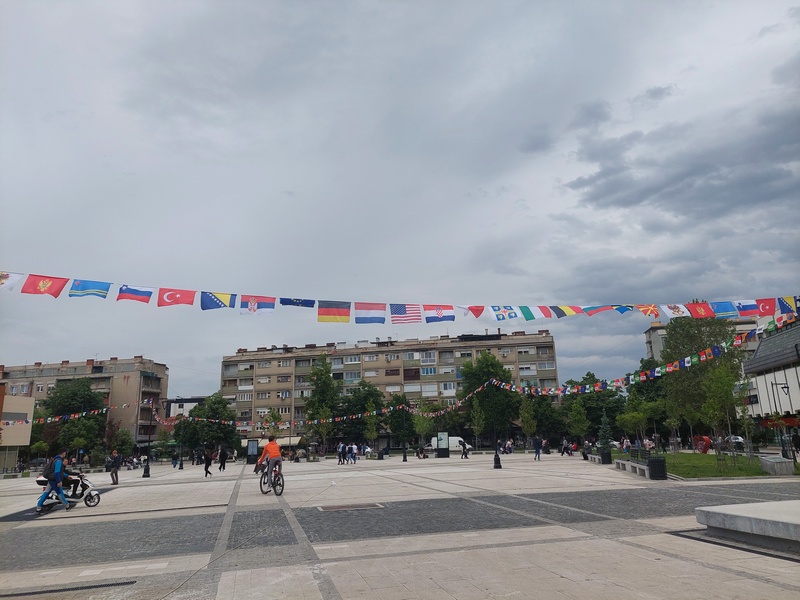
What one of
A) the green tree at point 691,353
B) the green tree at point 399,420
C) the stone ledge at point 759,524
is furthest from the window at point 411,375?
the stone ledge at point 759,524

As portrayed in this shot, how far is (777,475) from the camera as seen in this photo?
2023cm

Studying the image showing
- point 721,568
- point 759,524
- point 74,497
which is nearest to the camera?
point 721,568

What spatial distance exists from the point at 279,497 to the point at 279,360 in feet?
236

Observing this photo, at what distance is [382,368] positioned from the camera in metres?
84.6

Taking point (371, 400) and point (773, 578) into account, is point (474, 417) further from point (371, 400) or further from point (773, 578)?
point (773, 578)

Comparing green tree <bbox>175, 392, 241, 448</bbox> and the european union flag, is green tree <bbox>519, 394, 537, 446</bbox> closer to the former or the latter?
green tree <bbox>175, 392, 241, 448</bbox>

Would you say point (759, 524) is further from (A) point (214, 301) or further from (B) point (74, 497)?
(B) point (74, 497)

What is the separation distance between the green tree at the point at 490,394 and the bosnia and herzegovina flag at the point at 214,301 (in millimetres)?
54338

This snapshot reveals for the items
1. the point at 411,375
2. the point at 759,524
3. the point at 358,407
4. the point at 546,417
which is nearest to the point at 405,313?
the point at 759,524

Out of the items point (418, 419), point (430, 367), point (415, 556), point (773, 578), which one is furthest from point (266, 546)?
point (430, 367)

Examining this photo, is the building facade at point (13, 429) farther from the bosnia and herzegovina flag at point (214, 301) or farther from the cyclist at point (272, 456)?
the cyclist at point (272, 456)

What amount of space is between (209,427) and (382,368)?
2582 centimetres

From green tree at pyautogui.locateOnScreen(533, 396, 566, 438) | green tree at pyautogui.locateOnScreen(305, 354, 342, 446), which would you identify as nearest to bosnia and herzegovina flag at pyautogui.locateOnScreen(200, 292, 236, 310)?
green tree at pyautogui.locateOnScreen(305, 354, 342, 446)

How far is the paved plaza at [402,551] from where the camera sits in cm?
635
